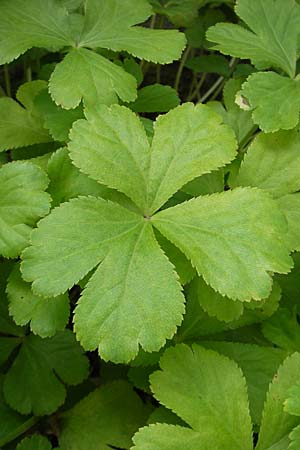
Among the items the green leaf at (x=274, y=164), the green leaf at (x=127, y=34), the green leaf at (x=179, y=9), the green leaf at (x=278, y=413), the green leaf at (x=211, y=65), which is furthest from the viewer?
the green leaf at (x=211, y=65)

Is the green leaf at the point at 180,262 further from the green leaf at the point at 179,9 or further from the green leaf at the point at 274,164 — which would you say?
the green leaf at the point at 179,9

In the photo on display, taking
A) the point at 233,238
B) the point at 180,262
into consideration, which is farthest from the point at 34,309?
the point at 233,238

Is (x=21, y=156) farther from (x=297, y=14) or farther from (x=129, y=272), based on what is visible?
(x=297, y=14)

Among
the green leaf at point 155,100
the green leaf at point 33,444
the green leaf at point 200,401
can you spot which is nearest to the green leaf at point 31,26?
the green leaf at point 155,100

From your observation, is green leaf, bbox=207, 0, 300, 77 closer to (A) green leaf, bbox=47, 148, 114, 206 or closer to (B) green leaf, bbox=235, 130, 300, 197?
(B) green leaf, bbox=235, 130, 300, 197

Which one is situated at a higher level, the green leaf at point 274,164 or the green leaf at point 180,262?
the green leaf at point 274,164

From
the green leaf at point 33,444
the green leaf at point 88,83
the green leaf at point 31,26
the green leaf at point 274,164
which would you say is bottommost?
the green leaf at point 33,444

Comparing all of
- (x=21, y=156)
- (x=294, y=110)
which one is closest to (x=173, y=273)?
(x=294, y=110)
